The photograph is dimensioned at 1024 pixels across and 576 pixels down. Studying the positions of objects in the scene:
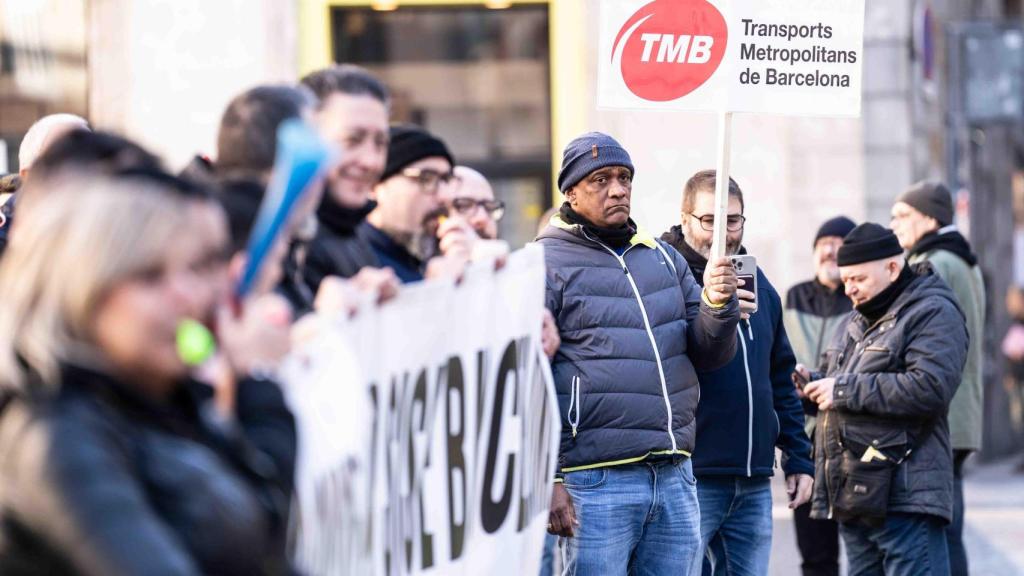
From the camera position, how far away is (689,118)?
1199 centimetres

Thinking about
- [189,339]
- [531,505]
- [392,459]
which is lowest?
[531,505]

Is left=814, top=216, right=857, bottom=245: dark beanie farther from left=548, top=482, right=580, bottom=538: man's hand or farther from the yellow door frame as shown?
the yellow door frame

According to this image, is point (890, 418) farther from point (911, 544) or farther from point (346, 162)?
point (346, 162)

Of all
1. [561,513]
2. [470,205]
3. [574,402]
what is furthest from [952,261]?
[561,513]

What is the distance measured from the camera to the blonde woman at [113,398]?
2.24 meters

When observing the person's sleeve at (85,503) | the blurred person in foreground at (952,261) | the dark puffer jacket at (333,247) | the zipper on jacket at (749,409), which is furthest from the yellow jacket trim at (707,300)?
the person's sleeve at (85,503)

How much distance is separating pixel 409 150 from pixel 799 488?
116 inches

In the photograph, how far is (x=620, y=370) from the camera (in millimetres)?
5793

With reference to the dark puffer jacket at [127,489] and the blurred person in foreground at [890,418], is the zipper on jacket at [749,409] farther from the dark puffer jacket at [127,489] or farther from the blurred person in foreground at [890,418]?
the dark puffer jacket at [127,489]

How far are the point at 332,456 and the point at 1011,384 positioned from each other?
20697 mm

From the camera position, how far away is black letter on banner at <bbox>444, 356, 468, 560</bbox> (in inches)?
162

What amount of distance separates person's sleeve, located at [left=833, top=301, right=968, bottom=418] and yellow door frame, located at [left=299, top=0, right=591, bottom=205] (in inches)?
202

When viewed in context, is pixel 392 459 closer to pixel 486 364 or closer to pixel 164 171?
pixel 486 364

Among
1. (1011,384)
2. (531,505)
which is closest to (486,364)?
(531,505)
